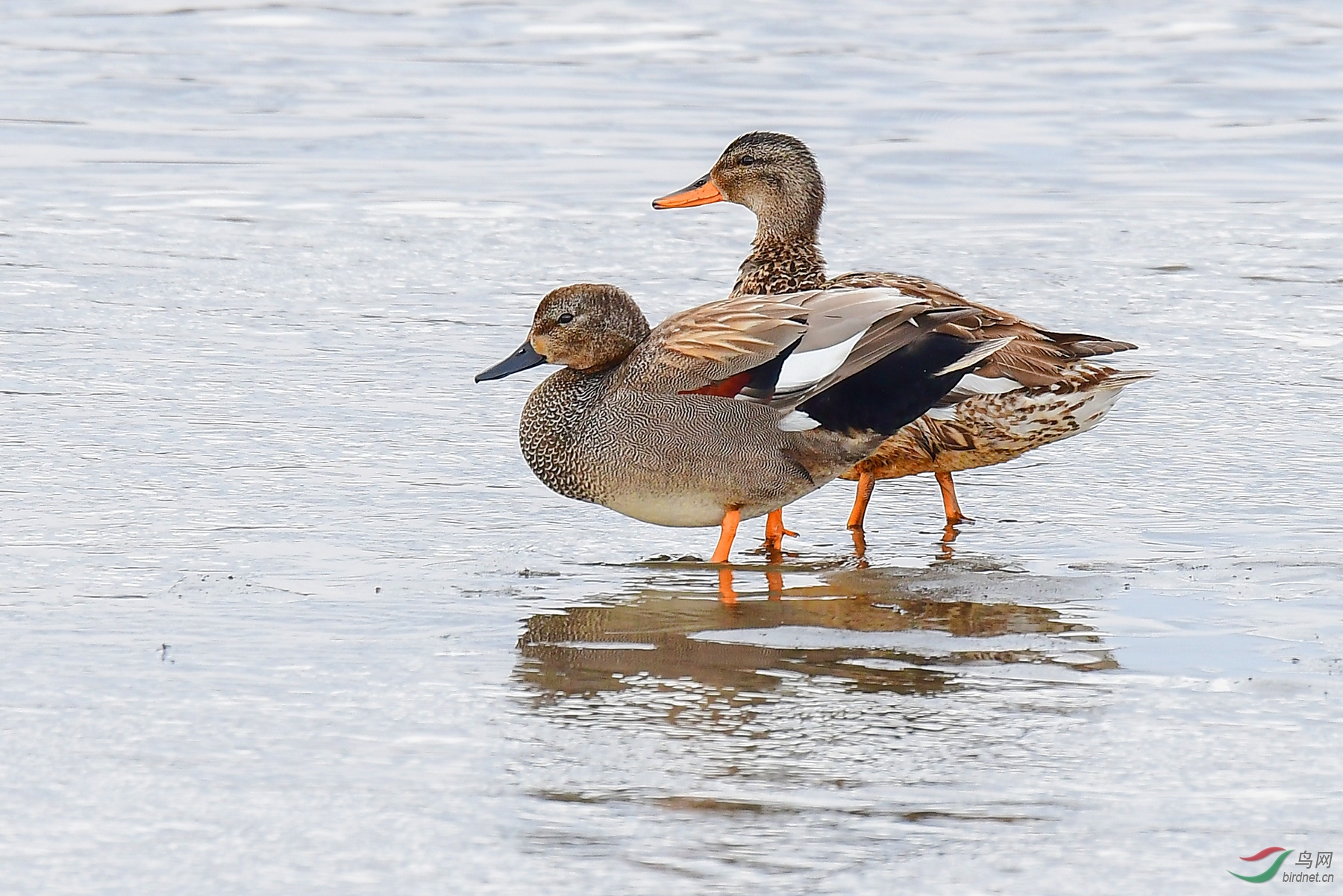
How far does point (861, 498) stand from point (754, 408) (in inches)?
27.0

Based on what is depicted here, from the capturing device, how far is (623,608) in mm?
5141

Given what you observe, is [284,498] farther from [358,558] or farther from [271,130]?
[271,130]

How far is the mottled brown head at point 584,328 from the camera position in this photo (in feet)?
19.7

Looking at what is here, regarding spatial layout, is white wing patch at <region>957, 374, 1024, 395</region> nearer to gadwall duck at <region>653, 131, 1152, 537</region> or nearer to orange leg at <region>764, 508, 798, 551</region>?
gadwall duck at <region>653, 131, 1152, 537</region>

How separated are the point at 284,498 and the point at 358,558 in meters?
0.65

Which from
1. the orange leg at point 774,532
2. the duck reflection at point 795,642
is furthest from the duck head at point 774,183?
the duck reflection at point 795,642

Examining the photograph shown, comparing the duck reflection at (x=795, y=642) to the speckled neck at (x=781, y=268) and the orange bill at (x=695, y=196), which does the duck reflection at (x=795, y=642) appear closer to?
the speckled neck at (x=781, y=268)

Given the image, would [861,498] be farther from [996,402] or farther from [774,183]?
[774,183]

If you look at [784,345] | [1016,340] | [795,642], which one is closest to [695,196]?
[1016,340]

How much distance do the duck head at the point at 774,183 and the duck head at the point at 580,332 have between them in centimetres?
136

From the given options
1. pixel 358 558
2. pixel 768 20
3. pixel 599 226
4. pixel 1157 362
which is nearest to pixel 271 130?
pixel 599 226

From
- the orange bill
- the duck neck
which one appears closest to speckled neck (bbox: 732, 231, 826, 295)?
the duck neck

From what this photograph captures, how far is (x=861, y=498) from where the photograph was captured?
624 cm

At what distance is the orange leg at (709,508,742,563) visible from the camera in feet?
18.8
